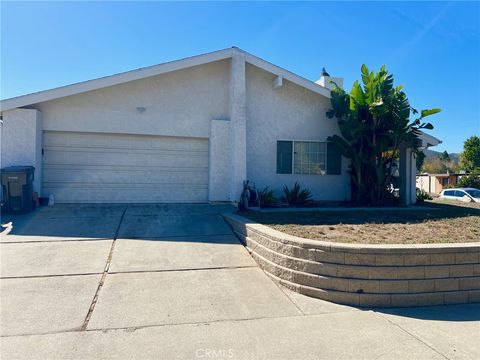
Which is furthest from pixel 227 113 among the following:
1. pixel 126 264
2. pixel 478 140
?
pixel 478 140

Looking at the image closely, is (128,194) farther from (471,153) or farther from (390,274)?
(471,153)

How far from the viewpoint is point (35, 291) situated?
466cm

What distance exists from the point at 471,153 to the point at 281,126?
30.9 metres

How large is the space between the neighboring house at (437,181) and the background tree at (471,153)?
172 centimetres

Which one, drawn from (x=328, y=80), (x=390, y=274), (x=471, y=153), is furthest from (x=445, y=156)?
(x=390, y=274)

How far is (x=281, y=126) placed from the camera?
11688 mm

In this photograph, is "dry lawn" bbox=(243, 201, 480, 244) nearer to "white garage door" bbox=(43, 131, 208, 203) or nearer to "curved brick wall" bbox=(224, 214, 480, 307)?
"curved brick wall" bbox=(224, 214, 480, 307)

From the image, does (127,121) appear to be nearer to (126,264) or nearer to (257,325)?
(126,264)

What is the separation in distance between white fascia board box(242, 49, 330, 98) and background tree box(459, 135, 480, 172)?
2936cm

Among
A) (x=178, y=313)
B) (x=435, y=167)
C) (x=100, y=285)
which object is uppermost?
(x=435, y=167)

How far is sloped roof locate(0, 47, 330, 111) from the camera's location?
9453mm

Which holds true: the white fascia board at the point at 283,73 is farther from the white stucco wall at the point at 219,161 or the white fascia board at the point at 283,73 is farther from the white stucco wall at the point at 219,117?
the white stucco wall at the point at 219,161

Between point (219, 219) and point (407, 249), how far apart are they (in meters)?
4.72

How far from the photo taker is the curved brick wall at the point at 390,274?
180 inches
